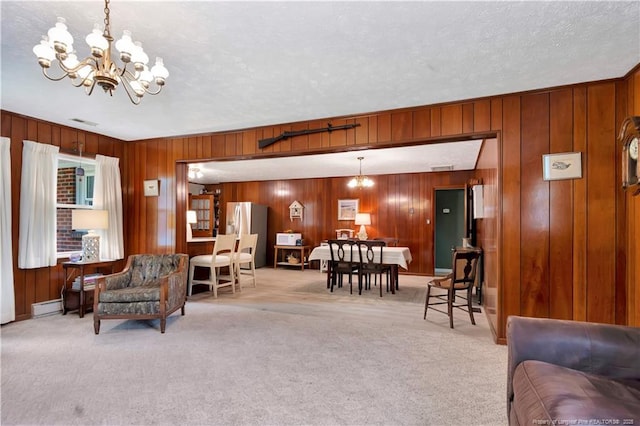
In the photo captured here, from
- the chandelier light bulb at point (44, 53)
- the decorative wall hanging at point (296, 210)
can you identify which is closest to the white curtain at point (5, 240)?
the chandelier light bulb at point (44, 53)

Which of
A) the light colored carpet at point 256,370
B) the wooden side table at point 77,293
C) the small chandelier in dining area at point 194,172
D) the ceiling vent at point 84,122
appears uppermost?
the ceiling vent at point 84,122

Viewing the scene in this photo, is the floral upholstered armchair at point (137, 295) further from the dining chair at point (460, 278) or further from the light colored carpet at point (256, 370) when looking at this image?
the dining chair at point (460, 278)

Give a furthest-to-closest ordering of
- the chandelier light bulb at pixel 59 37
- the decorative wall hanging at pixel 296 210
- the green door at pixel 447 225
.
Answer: the decorative wall hanging at pixel 296 210 → the green door at pixel 447 225 → the chandelier light bulb at pixel 59 37

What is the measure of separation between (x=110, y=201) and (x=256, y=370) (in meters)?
3.61

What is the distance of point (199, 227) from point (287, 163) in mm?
3314

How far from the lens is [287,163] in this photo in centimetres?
636

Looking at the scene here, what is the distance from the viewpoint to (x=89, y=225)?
3.97m

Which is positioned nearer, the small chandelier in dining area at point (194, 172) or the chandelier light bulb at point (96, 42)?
the chandelier light bulb at point (96, 42)

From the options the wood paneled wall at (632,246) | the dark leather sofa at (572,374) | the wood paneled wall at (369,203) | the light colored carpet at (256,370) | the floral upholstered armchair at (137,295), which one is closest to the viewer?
the dark leather sofa at (572,374)

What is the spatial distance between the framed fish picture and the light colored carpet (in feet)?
5.46

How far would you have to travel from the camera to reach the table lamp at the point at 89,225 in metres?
3.89

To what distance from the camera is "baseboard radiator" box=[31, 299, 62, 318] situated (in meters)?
3.81

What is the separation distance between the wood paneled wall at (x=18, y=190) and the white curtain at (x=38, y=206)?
0.20 ft

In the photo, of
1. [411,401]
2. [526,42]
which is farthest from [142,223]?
[526,42]
